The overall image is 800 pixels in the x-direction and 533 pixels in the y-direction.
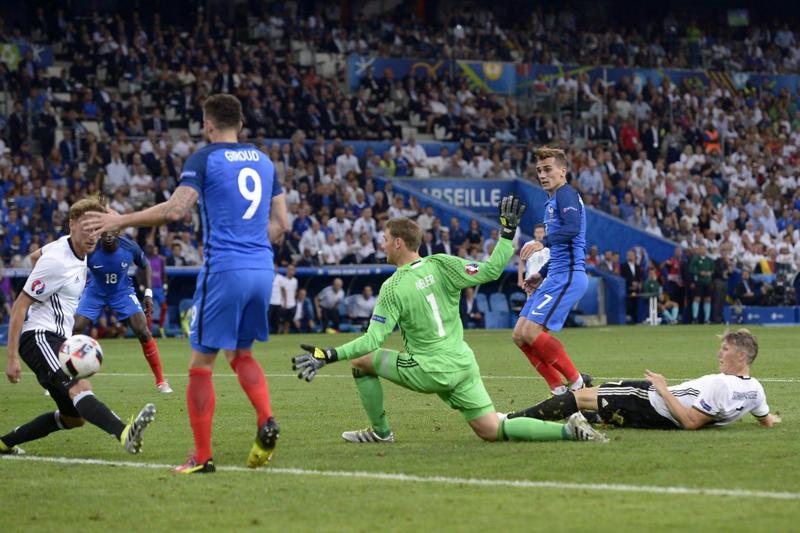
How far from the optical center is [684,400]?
10602 mm

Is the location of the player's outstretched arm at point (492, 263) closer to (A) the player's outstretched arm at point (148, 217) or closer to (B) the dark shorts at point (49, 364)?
(A) the player's outstretched arm at point (148, 217)

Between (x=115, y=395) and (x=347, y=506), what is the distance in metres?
8.51

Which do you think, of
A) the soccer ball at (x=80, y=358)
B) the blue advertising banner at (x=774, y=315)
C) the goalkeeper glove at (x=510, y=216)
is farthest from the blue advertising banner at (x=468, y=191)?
the soccer ball at (x=80, y=358)

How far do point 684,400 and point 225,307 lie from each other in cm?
392

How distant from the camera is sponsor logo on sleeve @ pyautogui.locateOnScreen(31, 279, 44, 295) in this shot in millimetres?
10148

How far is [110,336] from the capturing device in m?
30.2

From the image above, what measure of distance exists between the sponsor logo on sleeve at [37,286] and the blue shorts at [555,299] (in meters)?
4.97

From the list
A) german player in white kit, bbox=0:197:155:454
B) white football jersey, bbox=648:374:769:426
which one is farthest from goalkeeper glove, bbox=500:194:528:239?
german player in white kit, bbox=0:197:155:454

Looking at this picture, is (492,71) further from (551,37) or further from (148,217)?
(148,217)

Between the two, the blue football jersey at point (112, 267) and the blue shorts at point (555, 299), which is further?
the blue football jersey at point (112, 267)

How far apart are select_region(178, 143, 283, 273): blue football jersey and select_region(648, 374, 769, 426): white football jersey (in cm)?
364

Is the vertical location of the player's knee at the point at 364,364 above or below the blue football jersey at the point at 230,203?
below

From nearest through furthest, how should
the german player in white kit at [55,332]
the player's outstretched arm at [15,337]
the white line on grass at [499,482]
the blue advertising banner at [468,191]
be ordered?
the white line on grass at [499,482]
the player's outstretched arm at [15,337]
the german player in white kit at [55,332]
the blue advertising banner at [468,191]

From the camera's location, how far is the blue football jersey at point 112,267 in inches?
667
